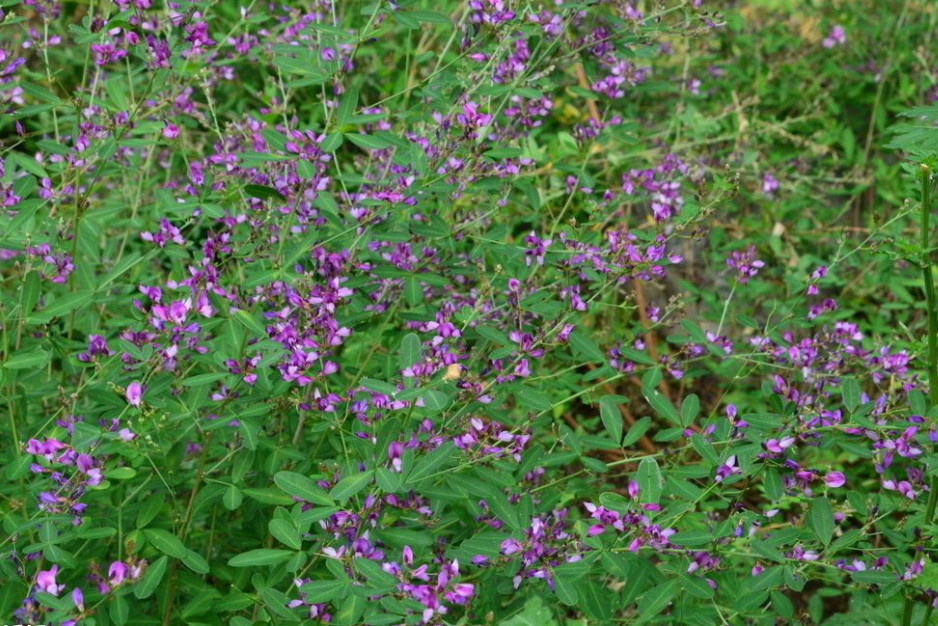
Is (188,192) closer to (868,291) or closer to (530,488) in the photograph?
(530,488)

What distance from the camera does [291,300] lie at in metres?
2.56

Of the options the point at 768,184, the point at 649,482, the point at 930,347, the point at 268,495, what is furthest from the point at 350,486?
the point at 768,184

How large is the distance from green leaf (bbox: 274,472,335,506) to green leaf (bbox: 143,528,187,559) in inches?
12.1

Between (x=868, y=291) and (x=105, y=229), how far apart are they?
10.5ft

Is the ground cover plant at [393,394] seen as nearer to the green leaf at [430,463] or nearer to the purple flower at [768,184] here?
the green leaf at [430,463]

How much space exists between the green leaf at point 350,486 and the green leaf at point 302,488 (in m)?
0.03

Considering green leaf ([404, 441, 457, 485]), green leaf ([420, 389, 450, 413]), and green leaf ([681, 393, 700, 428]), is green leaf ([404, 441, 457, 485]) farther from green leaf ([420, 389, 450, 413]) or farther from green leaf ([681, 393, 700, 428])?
green leaf ([681, 393, 700, 428])

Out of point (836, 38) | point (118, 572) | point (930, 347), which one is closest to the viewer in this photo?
point (118, 572)

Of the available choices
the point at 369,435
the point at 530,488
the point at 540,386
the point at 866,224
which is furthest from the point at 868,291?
the point at 369,435

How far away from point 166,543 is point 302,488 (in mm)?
394

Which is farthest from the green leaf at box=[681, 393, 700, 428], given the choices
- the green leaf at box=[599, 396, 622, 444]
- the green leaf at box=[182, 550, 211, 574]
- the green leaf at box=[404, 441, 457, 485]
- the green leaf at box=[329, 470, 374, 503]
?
the green leaf at box=[182, 550, 211, 574]

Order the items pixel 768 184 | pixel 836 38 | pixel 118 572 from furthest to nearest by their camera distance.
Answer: pixel 836 38, pixel 768 184, pixel 118 572

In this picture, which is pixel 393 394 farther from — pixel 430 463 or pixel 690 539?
pixel 690 539

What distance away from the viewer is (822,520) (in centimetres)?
251
